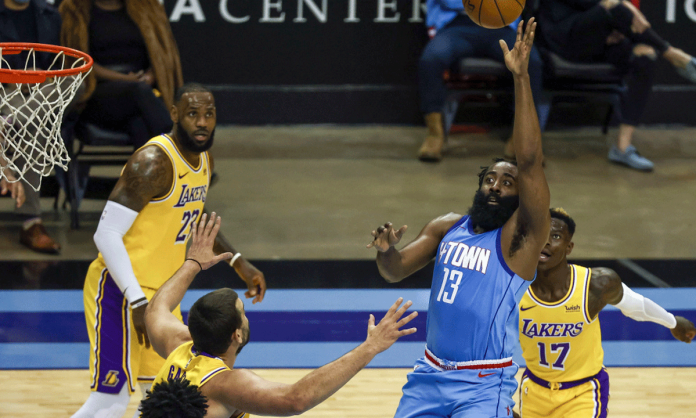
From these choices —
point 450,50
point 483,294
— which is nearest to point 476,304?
point 483,294

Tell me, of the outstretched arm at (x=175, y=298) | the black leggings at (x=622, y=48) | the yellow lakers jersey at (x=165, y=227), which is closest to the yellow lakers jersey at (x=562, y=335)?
the outstretched arm at (x=175, y=298)

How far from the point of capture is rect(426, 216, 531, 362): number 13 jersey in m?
3.19

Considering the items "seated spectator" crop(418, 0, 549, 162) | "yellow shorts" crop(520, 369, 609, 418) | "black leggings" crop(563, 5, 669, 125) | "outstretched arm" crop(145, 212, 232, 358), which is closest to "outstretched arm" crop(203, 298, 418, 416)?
"outstretched arm" crop(145, 212, 232, 358)

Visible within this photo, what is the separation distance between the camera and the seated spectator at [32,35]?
601 centimetres

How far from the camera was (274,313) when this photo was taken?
5492mm

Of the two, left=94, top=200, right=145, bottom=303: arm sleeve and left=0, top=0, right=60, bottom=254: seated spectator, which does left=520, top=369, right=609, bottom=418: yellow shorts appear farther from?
left=0, top=0, right=60, bottom=254: seated spectator

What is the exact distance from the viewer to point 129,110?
21.4 feet

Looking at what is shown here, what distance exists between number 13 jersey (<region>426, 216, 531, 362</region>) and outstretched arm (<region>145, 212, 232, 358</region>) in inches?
34.9

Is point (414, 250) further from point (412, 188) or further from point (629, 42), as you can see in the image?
point (629, 42)

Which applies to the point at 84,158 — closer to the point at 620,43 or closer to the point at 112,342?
the point at 112,342

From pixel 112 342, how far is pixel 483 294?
61.6 inches

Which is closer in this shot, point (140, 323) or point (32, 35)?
point (140, 323)

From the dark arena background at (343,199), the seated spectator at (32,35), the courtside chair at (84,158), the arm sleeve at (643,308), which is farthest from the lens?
the courtside chair at (84,158)

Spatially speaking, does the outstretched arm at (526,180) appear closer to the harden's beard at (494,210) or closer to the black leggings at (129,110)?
the harden's beard at (494,210)
